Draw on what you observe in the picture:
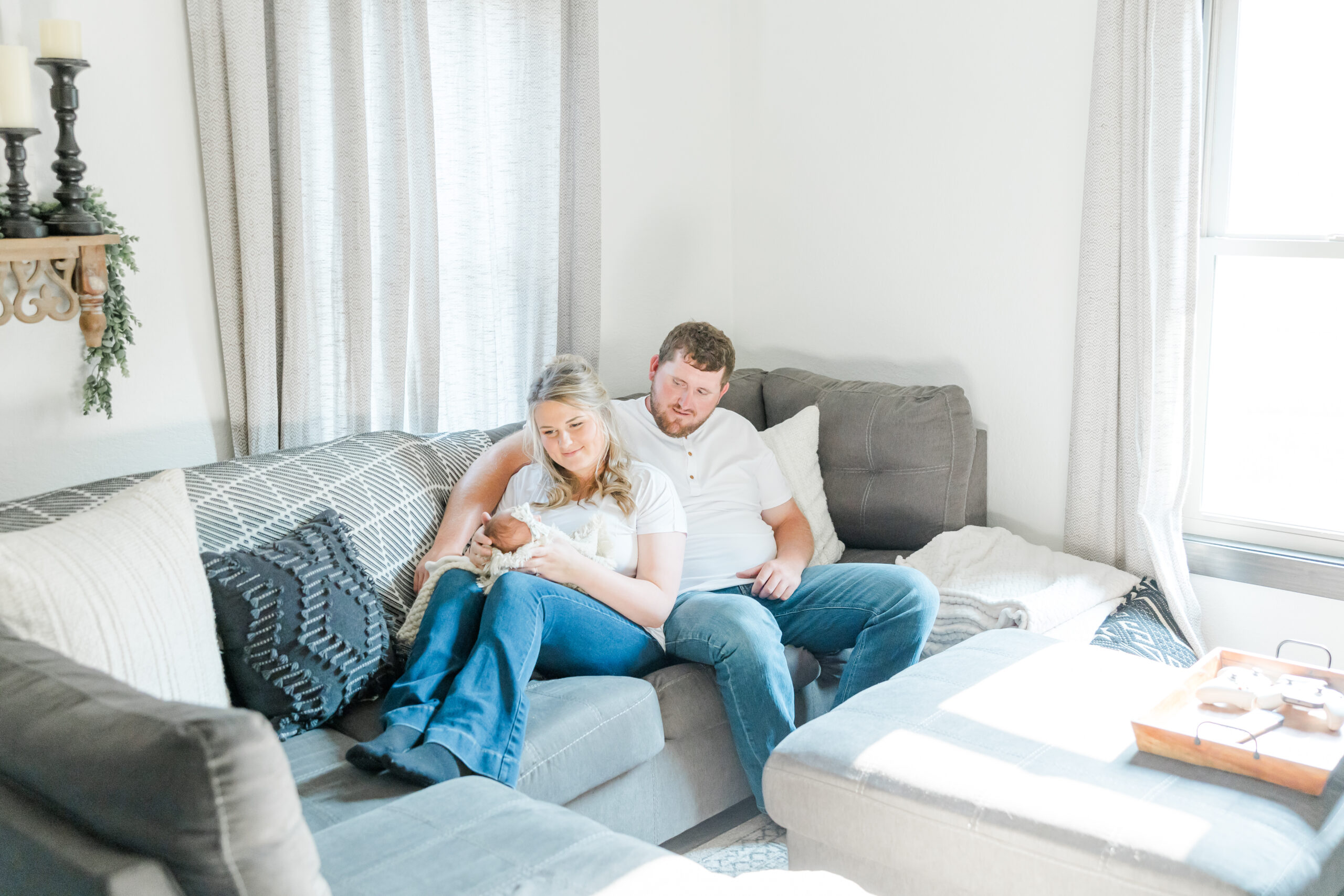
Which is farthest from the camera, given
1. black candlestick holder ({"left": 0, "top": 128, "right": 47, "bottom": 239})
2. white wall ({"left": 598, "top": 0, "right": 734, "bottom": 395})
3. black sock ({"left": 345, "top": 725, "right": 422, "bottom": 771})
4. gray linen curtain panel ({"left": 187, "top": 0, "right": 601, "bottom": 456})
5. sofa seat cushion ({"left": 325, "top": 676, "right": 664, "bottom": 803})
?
white wall ({"left": 598, "top": 0, "right": 734, "bottom": 395})

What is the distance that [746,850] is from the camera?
90.0 inches

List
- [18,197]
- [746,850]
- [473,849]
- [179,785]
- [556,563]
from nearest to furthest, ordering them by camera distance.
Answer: [179,785], [473,849], [18,197], [556,563], [746,850]

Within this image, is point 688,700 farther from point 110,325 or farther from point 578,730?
point 110,325

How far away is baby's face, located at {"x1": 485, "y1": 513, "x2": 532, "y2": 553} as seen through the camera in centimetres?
223

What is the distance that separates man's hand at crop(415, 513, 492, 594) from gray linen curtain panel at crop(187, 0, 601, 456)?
1.61 feet

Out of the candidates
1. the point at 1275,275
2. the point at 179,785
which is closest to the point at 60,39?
the point at 179,785

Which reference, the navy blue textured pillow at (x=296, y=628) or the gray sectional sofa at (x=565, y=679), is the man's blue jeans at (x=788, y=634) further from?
the navy blue textured pillow at (x=296, y=628)

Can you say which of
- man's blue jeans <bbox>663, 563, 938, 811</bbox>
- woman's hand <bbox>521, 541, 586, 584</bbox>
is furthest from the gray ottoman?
woman's hand <bbox>521, 541, 586, 584</bbox>

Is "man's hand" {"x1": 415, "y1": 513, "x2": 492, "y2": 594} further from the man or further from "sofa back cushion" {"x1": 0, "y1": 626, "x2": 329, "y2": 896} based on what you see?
"sofa back cushion" {"x1": 0, "y1": 626, "x2": 329, "y2": 896}

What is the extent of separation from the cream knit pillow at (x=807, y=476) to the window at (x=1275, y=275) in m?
0.98

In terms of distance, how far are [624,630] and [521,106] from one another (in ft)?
5.19

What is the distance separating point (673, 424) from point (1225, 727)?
1.38 metres

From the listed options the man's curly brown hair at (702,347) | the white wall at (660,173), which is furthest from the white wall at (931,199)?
the man's curly brown hair at (702,347)

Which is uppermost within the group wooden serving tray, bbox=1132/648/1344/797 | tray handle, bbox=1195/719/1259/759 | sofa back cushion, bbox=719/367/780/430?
sofa back cushion, bbox=719/367/780/430
